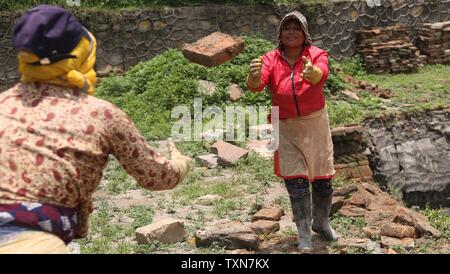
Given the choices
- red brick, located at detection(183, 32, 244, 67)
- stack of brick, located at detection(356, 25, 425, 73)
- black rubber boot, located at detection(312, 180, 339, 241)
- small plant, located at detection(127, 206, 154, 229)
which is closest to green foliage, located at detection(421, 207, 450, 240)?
black rubber boot, located at detection(312, 180, 339, 241)

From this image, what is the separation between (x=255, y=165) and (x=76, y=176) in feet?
16.2

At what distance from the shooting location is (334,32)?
13898mm

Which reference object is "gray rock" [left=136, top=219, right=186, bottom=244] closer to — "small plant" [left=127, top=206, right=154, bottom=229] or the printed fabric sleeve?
"small plant" [left=127, top=206, right=154, bottom=229]

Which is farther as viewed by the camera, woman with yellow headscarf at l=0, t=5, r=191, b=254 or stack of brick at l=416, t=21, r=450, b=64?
stack of brick at l=416, t=21, r=450, b=64

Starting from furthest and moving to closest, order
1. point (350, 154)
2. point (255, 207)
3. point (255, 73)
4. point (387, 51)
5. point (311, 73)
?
point (387, 51), point (350, 154), point (255, 207), point (255, 73), point (311, 73)

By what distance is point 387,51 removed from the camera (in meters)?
13.4

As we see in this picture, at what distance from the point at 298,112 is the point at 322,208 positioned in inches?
30.2

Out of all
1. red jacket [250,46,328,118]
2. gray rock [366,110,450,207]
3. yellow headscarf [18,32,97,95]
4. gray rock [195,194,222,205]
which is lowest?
gray rock [366,110,450,207]

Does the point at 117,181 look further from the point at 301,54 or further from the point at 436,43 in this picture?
the point at 436,43

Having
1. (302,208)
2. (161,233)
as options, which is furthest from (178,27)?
(302,208)

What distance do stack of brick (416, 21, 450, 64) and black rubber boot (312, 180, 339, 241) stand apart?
33.4 ft

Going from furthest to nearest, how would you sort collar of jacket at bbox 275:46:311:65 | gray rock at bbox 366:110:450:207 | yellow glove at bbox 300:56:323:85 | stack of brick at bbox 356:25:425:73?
stack of brick at bbox 356:25:425:73, gray rock at bbox 366:110:450:207, collar of jacket at bbox 275:46:311:65, yellow glove at bbox 300:56:323:85

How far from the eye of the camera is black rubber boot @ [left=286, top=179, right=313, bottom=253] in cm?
468
